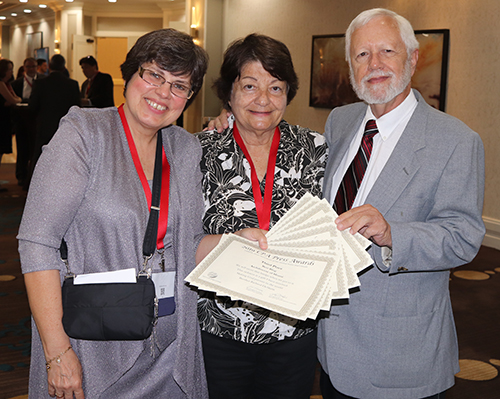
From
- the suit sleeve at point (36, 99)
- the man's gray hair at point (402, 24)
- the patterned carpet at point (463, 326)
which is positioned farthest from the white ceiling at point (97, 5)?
the man's gray hair at point (402, 24)

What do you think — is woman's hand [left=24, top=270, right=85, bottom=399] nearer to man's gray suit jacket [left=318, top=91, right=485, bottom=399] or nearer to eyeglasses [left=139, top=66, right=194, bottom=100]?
eyeglasses [left=139, top=66, right=194, bottom=100]

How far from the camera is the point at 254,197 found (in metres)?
1.86

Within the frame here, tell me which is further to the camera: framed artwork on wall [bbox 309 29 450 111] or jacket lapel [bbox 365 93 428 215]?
framed artwork on wall [bbox 309 29 450 111]

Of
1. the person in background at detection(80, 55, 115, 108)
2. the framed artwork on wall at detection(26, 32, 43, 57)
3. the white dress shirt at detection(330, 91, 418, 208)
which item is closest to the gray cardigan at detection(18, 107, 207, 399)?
the white dress shirt at detection(330, 91, 418, 208)

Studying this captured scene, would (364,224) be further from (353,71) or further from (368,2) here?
(368,2)

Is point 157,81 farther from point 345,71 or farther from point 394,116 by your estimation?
point 345,71

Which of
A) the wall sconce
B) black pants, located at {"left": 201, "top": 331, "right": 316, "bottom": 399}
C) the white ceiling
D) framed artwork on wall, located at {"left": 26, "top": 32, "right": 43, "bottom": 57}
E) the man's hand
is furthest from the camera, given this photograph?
framed artwork on wall, located at {"left": 26, "top": 32, "right": 43, "bottom": 57}

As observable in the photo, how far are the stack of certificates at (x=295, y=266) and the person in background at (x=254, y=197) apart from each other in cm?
28

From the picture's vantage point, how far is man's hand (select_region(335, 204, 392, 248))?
149 cm

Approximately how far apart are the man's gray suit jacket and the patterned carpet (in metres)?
1.37

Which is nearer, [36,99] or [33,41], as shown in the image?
[36,99]

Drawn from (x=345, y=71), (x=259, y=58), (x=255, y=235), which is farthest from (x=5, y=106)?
(x=255, y=235)

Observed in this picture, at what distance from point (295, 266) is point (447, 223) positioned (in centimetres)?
53

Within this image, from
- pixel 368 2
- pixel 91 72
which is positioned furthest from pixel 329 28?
pixel 91 72
